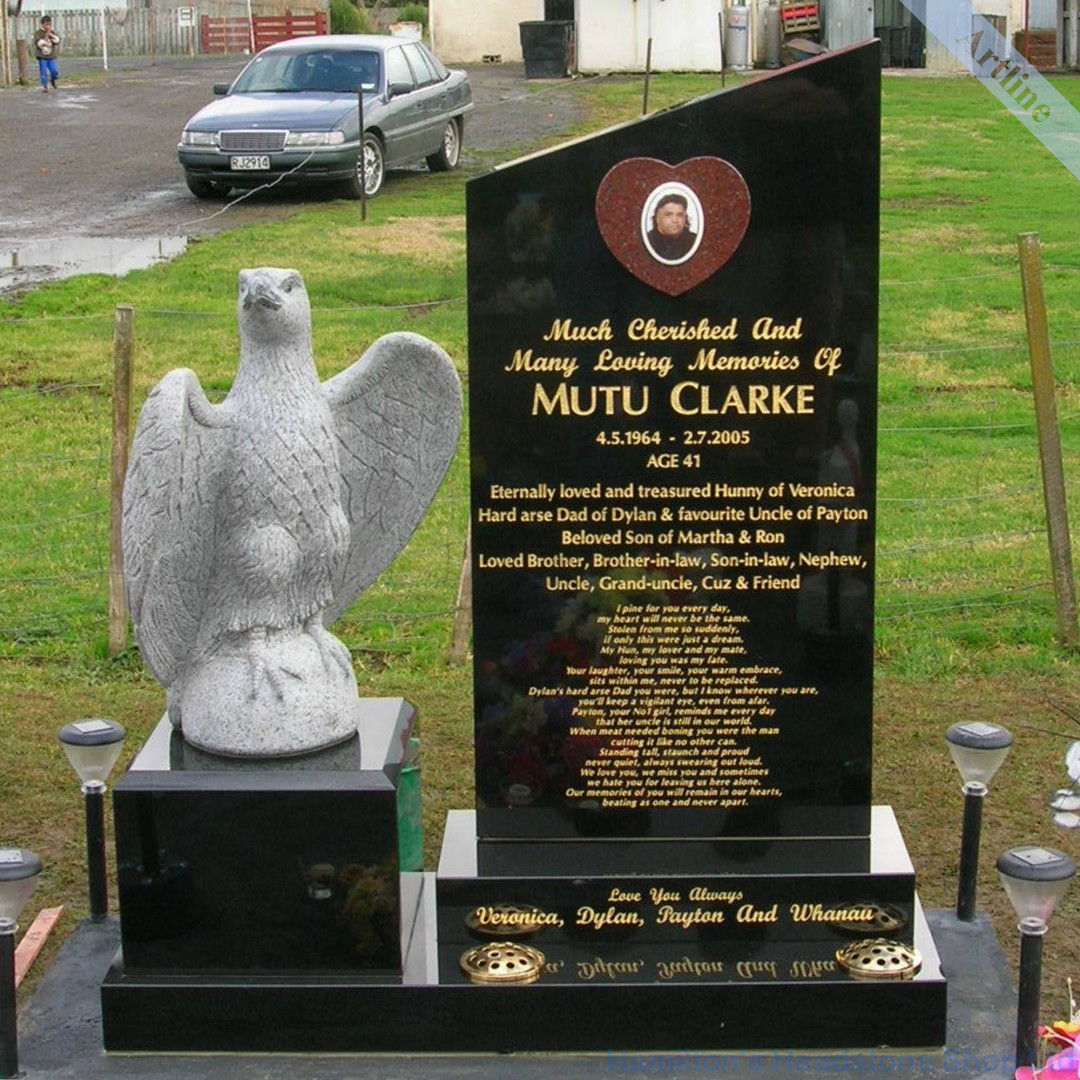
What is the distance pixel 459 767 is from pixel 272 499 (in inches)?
90.1

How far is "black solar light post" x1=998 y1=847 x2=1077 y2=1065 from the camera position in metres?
4.76

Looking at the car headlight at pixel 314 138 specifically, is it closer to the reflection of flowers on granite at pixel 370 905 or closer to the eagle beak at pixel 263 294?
the eagle beak at pixel 263 294

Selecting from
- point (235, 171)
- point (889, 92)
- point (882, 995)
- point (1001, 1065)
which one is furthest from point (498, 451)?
point (889, 92)

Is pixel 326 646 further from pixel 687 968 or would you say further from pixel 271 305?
pixel 687 968

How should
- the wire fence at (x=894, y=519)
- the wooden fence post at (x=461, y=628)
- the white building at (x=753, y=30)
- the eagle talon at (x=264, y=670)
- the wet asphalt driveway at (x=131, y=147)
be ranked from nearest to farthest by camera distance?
the eagle talon at (x=264, y=670)
the wooden fence post at (x=461, y=628)
the wire fence at (x=894, y=519)
the wet asphalt driveway at (x=131, y=147)
the white building at (x=753, y=30)

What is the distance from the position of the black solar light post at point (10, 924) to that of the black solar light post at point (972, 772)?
273 centimetres

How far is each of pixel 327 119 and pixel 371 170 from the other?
89cm

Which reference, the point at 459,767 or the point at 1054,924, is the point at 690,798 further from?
the point at 459,767

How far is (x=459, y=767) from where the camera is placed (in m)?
7.23

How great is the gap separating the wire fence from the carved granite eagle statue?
2.86 metres

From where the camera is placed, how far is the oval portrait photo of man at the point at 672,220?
5.16m

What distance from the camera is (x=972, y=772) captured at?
5.81 m

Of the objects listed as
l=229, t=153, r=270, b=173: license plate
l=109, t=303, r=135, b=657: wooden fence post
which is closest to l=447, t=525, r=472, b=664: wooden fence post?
l=109, t=303, r=135, b=657: wooden fence post

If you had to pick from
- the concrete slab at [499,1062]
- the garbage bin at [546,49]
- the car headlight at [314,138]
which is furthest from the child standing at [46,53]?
the concrete slab at [499,1062]
